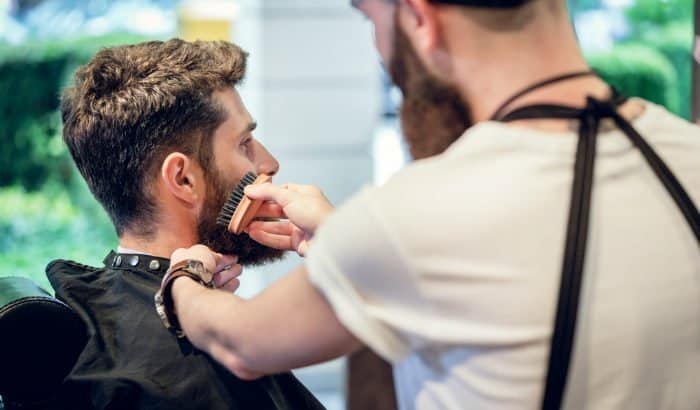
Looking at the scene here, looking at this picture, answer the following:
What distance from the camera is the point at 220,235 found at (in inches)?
80.9

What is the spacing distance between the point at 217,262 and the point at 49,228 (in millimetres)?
4353

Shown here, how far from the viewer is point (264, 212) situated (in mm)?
1863

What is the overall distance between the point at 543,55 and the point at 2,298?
3.58ft

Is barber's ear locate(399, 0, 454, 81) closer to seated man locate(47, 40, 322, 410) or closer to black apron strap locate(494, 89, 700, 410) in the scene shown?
black apron strap locate(494, 89, 700, 410)

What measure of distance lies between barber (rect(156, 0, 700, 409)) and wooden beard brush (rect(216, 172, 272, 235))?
1.91 feet

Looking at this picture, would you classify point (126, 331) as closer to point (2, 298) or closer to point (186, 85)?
point (2, 298)

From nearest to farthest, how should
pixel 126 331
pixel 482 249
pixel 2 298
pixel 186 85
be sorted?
pixel 482 249 < pixel 2 298 < pixel 126 331 < pixel 186 85

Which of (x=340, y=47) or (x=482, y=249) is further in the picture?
(x=340, y=47)

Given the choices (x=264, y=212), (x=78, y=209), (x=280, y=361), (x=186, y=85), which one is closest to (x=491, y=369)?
(x=280, y=361)

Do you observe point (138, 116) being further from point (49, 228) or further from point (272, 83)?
point (49, 228)

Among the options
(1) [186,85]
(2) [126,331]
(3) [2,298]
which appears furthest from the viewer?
(1) [186,85]

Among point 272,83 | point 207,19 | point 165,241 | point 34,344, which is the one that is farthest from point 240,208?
point 207,19

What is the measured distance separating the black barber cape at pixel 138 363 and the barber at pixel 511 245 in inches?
24.1

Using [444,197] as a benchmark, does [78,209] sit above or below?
below
